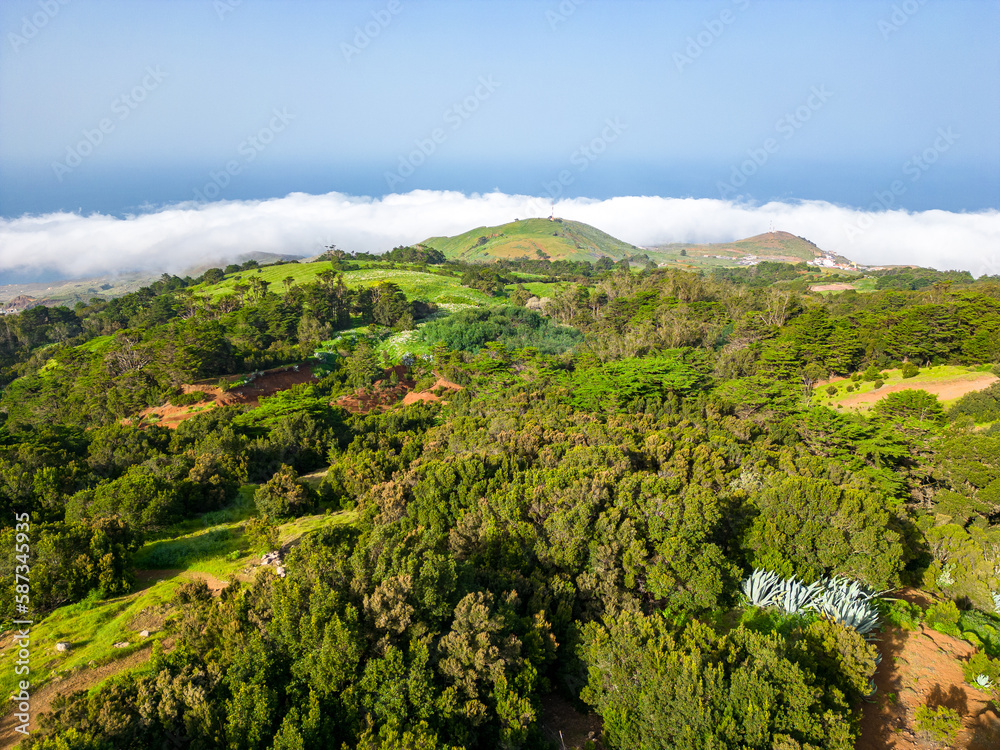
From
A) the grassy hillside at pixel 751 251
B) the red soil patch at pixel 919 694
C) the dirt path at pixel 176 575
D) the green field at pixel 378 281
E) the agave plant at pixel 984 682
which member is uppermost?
the grassy hillside at pixel 751 251

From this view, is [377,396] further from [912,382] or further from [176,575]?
[912,382]

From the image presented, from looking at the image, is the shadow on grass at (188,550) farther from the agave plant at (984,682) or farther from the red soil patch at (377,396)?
the agave plant at (984,682)

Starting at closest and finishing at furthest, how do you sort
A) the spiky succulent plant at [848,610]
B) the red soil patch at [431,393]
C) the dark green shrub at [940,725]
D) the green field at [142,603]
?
the dark green shrub at [940,725] → the green field at [142,603] → the spiky succulent plant at [848,610] → the red soil patch at [431,393]

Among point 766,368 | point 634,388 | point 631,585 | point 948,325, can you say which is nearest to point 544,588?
point 631,585

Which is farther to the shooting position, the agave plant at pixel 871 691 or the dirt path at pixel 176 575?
the dirt path at pixel 176 575

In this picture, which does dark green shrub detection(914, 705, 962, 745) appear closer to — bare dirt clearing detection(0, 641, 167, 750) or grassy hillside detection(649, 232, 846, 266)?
bare dirt clearing detection(0, 641, 167, 750)

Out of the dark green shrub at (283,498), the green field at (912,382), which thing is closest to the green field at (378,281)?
the green field at (912,382)

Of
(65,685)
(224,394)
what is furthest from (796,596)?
(224,394)
